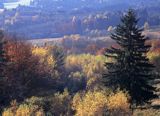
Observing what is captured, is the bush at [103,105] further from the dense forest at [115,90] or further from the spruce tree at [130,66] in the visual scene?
the spruce tree at [130,66]

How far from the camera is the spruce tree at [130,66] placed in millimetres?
66125

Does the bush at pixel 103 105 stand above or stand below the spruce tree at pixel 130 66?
below

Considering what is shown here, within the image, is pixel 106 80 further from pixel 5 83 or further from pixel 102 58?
pixel 102 58

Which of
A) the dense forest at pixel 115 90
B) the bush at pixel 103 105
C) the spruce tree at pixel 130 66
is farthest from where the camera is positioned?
the spruce tree at pixel 130 66

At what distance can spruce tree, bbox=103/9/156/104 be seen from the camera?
6612 cm

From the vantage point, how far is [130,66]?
219 ft

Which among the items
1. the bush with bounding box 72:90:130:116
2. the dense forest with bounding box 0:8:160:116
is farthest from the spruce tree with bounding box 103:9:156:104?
the bush with bounding box 72:90:130:116

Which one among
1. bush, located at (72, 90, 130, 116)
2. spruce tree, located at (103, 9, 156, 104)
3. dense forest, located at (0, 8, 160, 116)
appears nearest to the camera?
bush, located at (72, 90, 130, 116)

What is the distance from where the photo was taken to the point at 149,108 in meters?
65.4

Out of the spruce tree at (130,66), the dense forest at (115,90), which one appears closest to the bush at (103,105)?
the dense forest at (115,90)

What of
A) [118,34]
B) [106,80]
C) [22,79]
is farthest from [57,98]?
[22,79]

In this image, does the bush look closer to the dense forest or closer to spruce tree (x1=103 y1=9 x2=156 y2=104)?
the dense forest

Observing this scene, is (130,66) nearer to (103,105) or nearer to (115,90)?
(115,90)

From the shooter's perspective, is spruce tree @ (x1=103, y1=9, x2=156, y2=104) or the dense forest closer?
the dense forest
